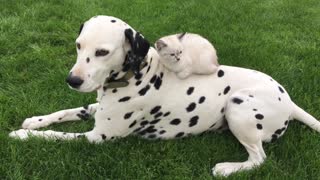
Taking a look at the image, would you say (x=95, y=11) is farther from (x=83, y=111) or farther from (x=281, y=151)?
(x=281, y=151)

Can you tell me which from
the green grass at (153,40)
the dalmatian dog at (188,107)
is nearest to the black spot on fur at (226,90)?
the dalmatian dog at (188,107)

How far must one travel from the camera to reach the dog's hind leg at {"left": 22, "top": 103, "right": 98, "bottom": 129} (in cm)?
474

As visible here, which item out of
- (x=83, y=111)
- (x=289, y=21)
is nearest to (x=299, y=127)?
(x=83, y=111)

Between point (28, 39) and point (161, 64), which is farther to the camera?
point (28, 39)

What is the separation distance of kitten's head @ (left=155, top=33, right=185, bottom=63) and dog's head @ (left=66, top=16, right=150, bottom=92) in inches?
6.3

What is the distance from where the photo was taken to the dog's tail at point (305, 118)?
4543mm

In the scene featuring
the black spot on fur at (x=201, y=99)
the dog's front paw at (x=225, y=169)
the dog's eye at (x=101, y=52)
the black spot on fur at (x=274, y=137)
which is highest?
the dog's eye at (x=101, y=52)

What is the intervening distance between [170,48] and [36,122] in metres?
1.58

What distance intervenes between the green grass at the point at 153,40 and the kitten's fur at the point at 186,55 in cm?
67

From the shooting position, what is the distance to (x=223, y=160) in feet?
14.3

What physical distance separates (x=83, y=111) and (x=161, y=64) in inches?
41.5

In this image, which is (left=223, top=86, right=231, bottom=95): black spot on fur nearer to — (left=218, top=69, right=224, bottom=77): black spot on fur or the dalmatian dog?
the dalmatian dog

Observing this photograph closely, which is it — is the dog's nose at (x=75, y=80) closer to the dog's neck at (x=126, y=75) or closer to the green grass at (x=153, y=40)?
the dog's neck at (x=126, y=75)

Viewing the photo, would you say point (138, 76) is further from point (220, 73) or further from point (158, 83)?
point (220, 73)
